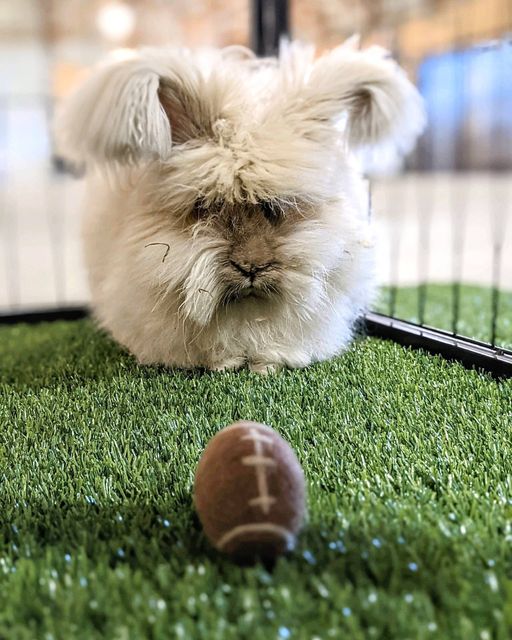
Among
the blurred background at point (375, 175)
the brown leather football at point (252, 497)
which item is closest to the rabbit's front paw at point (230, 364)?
the brown leather football at point (252, 497)

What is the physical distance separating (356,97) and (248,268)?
43cm

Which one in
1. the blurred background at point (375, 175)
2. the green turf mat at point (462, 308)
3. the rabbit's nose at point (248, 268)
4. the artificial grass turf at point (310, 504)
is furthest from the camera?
the blurred background at point (375, 175)

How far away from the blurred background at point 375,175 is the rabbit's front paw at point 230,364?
0.95m

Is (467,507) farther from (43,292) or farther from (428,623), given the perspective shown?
(43,292)

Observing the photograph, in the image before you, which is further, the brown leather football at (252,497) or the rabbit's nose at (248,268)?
the rabbit's nose at (248,268)

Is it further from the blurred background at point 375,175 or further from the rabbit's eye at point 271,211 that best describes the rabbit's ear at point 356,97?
the blurred background at point 375,175

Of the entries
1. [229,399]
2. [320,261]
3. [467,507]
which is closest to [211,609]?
[467,507]

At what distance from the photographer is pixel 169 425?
983 mm

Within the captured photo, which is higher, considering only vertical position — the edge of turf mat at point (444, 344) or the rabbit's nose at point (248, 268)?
the rabbit's nose at point (248, 268)

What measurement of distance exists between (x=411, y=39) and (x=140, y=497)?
12.9ft

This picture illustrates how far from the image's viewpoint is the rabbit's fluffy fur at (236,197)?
1.12m

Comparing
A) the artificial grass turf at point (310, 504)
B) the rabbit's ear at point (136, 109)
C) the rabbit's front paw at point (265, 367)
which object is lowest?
the artificial grass turf at point (310, 504)

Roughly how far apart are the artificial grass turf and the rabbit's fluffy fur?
85 mm

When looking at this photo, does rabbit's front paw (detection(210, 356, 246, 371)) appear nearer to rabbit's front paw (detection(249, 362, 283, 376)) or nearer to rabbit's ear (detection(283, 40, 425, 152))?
rabbit's front paw (detection(249, 362, 283, 376))
